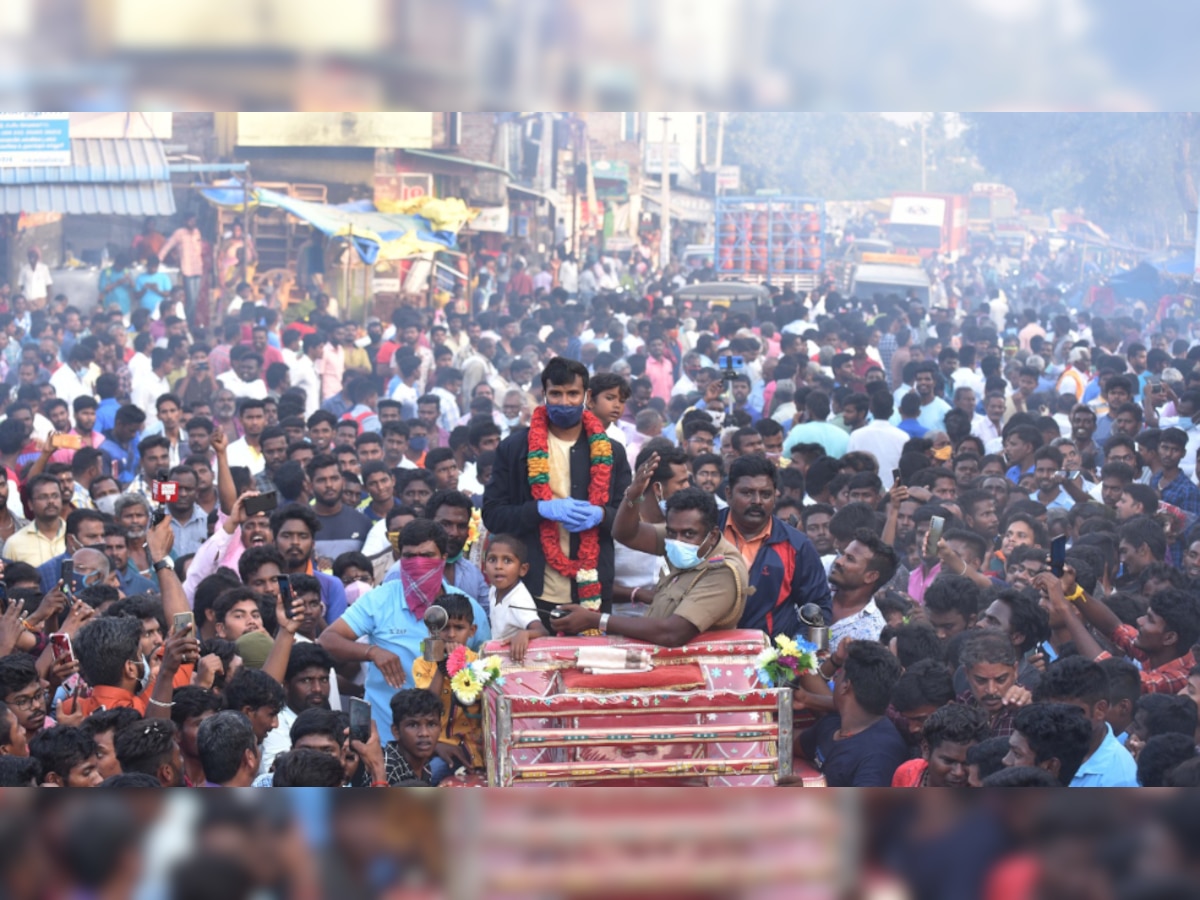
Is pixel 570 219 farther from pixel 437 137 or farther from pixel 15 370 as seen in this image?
pixel 15 370

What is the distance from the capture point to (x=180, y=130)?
68.1 feet

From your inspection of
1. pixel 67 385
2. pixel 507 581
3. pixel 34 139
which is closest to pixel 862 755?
pixel 507 581

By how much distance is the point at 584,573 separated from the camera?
537 centimetres

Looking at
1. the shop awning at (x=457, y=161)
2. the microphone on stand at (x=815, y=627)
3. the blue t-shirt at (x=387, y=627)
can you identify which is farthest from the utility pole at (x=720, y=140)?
the microphone on stand at (x=815, y=627)

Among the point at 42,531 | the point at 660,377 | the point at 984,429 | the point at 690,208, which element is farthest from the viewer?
the point at 690,208

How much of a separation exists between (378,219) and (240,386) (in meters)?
6.41

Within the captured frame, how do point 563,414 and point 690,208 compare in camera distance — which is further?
point 690,208

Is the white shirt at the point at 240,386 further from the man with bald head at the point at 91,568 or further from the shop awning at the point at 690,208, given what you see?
the shop awning at the point at 690,208

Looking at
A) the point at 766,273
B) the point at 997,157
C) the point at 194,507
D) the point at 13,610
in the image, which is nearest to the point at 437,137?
the point at 766,273

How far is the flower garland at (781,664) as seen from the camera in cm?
452

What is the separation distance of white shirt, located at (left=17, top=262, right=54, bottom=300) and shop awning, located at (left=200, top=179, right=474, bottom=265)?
7.45ft

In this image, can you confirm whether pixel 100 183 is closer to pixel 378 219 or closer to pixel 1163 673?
pixel 378 219

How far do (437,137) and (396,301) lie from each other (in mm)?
3611

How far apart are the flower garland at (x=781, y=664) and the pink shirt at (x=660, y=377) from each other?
33.3ft
